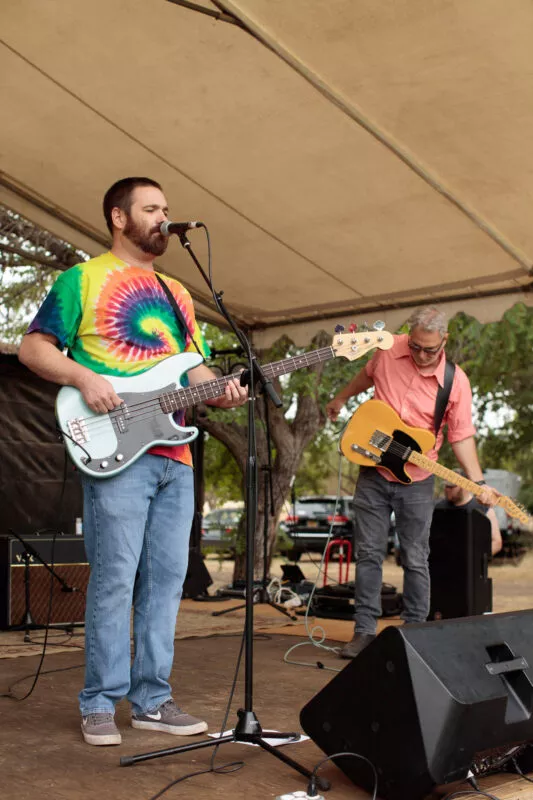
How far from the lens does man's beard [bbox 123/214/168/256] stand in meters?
3.10

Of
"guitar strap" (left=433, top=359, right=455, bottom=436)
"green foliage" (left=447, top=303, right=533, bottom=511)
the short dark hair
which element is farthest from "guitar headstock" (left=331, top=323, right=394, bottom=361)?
"green foliage" (left=447, top=303, right=533, bottom=511)

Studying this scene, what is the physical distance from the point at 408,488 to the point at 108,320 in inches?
91.1

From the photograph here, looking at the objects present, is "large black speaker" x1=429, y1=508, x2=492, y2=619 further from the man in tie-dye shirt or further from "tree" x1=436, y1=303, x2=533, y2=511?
the man in tie-dye shirt

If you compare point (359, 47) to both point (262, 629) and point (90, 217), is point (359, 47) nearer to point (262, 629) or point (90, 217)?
point (90, 217)

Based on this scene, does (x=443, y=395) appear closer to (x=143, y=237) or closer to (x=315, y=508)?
(x=143, y=237)

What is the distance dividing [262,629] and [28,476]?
8.48 ft

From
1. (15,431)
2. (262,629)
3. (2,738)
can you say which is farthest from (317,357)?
(15,431)

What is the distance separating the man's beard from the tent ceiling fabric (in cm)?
156

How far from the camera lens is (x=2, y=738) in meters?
2.88

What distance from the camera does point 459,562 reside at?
19.9 feet

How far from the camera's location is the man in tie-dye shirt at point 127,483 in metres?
2.92

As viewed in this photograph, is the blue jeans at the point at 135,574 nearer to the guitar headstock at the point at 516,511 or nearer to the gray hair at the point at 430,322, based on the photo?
the gray hair at the point at 430,322

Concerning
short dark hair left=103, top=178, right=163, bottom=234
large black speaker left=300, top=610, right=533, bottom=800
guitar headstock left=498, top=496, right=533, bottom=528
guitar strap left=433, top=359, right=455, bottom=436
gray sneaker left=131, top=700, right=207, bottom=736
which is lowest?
gray sneaker left=131, top=700, right=207, bottom=736

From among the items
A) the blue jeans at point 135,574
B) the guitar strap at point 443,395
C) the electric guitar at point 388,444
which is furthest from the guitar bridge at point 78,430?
the guitar strap at point 443,395
